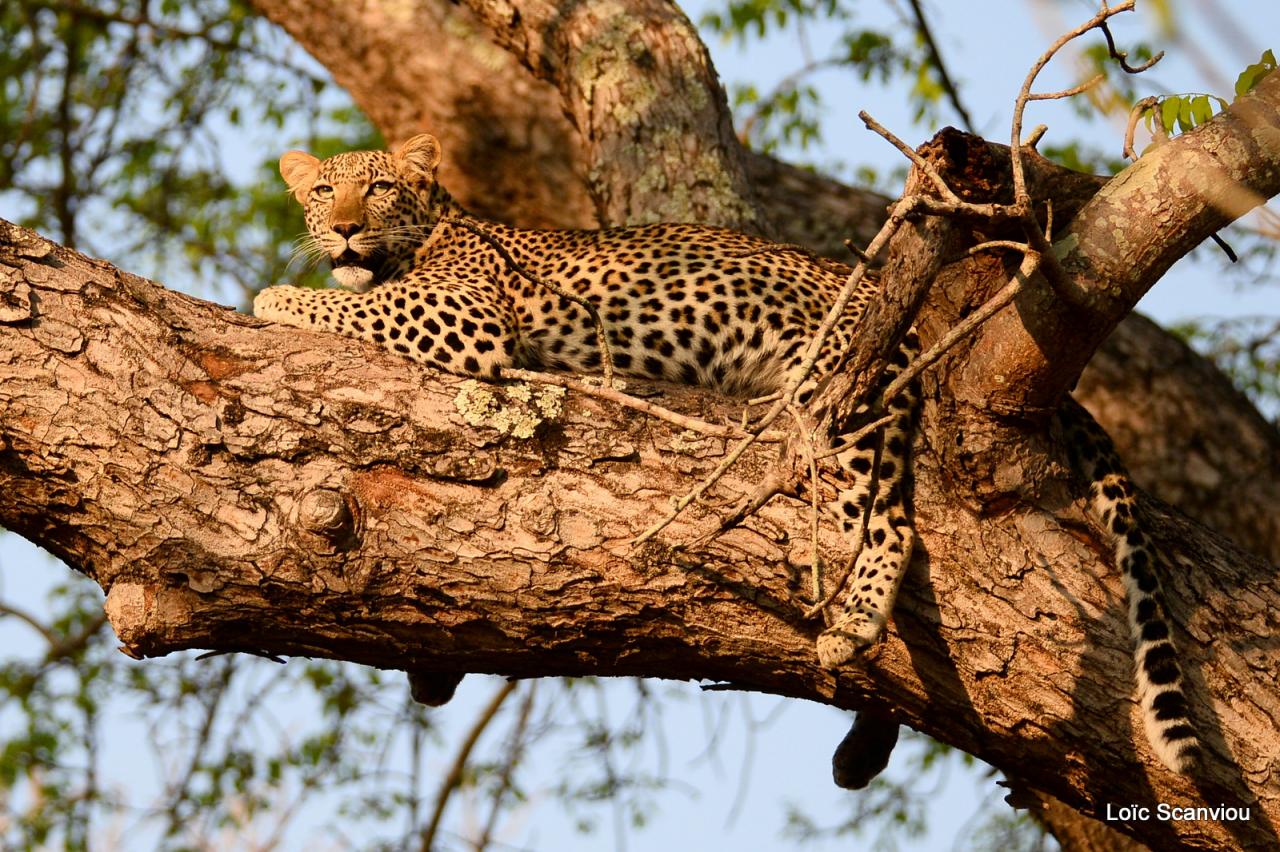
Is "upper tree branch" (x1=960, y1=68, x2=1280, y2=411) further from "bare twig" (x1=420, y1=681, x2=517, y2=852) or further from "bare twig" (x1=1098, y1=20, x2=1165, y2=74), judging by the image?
"bare twig" (x1=420, y1=681, x2=517, y2=852)

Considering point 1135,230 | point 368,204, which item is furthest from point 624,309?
point 1135,230

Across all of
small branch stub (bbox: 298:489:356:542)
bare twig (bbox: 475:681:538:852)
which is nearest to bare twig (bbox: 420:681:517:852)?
bare twig (bbox: 475:681:538:852)

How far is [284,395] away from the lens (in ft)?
16.3

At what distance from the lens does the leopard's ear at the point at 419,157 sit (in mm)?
7848

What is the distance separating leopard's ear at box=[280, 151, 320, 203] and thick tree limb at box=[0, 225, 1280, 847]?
2882 mm

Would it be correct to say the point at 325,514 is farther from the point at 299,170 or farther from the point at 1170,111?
the point at 299,170

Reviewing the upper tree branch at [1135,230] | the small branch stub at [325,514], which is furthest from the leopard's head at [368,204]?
the upper tree branch at [1135,230]

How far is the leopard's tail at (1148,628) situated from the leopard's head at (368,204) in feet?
12.0

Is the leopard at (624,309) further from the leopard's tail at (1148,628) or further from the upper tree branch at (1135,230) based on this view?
the upper tree branch at (1135,230)

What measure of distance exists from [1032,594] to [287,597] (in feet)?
7.93

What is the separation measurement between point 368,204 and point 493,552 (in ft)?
10.4

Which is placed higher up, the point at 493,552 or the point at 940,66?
the point at 940,66

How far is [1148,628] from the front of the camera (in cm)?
496

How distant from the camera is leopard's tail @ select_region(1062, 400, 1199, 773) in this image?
4773 millimetres
